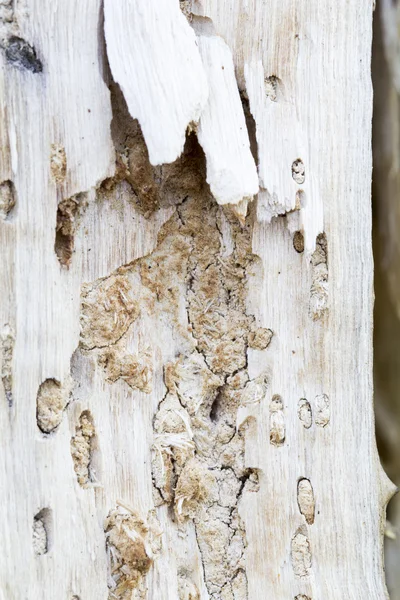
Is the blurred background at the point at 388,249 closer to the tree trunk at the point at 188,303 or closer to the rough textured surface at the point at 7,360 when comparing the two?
the tree trunk at the point at 188,303

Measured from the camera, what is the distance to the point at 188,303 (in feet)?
2.00

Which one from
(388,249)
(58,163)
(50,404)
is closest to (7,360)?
(50,404)

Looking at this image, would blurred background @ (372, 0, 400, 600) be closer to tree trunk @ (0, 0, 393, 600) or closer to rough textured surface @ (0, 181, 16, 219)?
tree trunk @ (0, 0, 393, 600)

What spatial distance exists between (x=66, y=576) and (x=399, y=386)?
43 centimetres

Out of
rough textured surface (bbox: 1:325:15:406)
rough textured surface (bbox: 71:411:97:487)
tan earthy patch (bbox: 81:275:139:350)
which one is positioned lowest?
rough textured surface (bbox: 71:411:97:487)

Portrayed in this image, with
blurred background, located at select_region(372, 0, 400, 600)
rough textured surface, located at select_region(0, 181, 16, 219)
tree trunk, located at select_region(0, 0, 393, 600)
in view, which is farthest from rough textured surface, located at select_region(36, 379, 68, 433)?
blurred background, located at select_region(372, 0, 400, 600)

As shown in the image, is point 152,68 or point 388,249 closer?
point 152,68

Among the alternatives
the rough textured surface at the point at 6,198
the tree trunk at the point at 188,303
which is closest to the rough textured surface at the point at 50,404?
the tree trunk at the point at 188,303

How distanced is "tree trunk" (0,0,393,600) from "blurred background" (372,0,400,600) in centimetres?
9

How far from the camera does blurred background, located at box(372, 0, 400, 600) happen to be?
723 mm

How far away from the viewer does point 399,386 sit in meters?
0.76

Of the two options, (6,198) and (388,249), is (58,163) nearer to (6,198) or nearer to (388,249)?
(6,198)

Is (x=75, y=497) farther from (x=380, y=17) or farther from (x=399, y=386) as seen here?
(x=380, y=17)

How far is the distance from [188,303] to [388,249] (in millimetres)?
271
